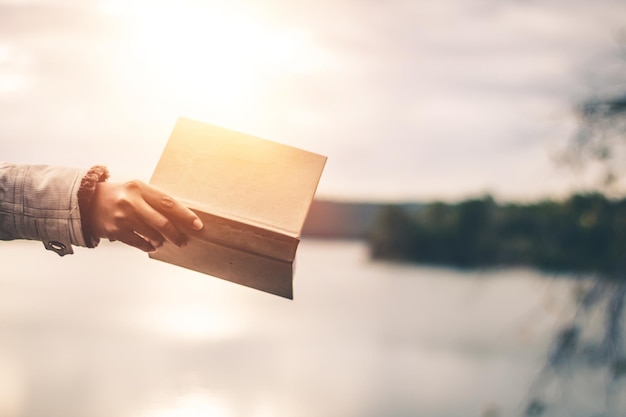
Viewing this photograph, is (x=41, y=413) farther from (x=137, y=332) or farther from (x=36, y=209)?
(x=36, y=209)

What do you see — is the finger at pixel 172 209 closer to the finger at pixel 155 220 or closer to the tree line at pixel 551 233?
the finger at pixel 155 220

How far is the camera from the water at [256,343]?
10297 millimetres

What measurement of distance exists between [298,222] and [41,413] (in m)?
8.91

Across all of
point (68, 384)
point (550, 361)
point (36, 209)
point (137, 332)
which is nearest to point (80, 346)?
point (137, 332)

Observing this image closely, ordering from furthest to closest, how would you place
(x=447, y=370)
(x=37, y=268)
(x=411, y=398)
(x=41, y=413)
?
(x=37, y=268) → (x=447, y=370) → (x=411, y=398) → (x=41, y=413)

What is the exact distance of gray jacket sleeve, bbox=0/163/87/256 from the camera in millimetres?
987

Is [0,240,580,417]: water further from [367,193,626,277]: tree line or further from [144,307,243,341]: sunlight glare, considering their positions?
[367,193,626,277]: tree line

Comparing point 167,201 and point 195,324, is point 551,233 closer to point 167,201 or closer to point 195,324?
point 167,201

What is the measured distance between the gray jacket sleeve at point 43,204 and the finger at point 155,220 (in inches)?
3.9

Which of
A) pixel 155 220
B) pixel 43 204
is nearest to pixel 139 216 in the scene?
pixel 155 220

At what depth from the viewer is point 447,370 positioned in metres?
12.2

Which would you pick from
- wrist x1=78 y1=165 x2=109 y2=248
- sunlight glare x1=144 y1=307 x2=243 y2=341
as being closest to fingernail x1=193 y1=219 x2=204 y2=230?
wrist x1=78 y1=165 x2=109 y2=248

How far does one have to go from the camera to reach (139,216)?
946 millimetres

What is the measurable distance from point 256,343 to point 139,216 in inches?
483
